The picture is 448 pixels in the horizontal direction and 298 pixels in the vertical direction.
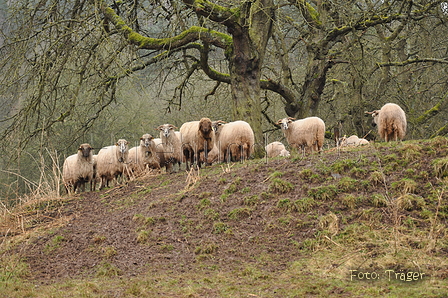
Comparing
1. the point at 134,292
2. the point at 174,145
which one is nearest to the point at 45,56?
the point at 174,145

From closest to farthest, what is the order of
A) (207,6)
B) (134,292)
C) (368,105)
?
(134,292), (207,6), (368,105)

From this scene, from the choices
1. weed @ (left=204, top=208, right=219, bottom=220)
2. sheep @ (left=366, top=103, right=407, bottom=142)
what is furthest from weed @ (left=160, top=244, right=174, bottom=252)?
sheep @ (left=366, top=103, right=407, bottom=142)

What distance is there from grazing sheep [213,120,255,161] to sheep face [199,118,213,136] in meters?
0.43

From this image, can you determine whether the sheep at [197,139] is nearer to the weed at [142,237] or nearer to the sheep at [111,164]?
the sheep at [111,164]

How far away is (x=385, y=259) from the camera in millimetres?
5527

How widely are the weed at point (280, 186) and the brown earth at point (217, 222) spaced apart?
0.02 metres

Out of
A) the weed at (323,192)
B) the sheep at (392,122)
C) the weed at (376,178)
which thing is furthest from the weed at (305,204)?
the sheep at (392,122)

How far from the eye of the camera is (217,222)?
738cm

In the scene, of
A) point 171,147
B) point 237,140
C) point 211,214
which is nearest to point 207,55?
point 171,147

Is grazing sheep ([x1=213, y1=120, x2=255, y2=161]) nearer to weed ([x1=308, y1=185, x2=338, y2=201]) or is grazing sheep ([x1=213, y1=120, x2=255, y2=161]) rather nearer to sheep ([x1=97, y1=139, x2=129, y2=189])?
sheep ([x1=97, y1=139, x2=129, y2=189])

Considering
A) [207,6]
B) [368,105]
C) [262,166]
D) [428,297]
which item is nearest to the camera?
[428,297]

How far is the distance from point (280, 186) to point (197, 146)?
576 centimetres

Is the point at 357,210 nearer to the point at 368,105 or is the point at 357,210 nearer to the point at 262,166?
the point at 262,166

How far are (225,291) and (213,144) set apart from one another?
8420 millimetres
